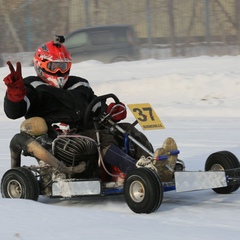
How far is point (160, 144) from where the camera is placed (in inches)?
456

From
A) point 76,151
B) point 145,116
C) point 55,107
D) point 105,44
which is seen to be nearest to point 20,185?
point 76,151

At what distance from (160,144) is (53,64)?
3972mm

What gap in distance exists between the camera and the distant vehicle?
23.4 meters

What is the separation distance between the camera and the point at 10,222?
616 centimetres

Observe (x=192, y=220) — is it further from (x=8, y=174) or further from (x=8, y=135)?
(x=8, y=135)

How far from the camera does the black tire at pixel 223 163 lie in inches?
294

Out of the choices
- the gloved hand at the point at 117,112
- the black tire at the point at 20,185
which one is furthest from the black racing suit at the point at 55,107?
the black tire at the point at 20,185

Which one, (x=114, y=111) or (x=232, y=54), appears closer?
(x=114, y=111)

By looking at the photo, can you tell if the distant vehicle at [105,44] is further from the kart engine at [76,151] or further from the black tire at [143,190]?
the black tire at [143,190]

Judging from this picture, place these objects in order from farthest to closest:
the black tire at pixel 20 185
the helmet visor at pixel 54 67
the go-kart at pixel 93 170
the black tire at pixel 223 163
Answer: the helmet visor at pixel 54 67 → the black tire at pixel 223 163 → the black tire at pixel 20 185 → the go-kart at pixel 93 170

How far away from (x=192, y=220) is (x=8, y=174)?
73.1 inches

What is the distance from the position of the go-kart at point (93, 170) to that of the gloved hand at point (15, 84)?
46 cm

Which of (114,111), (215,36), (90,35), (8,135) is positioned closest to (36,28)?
(90,35)

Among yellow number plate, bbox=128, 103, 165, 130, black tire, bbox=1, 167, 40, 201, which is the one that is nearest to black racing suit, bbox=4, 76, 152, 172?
yellow number plate, bbox=128, 103, 165, 130
